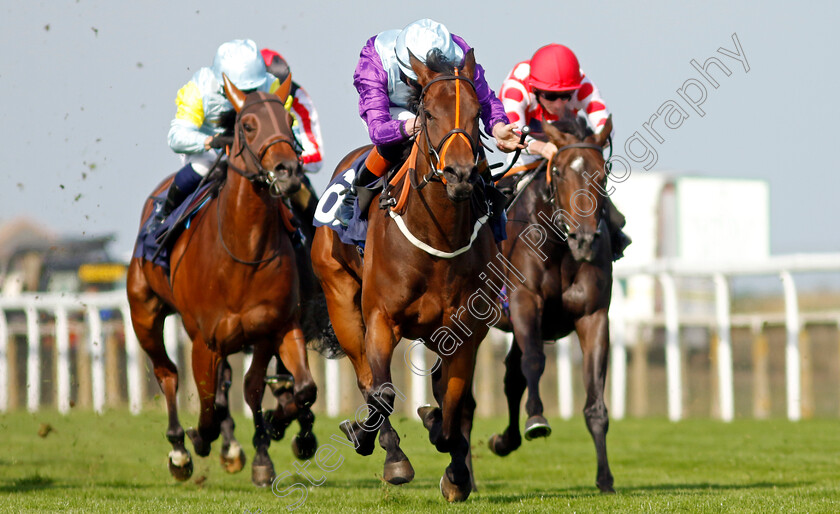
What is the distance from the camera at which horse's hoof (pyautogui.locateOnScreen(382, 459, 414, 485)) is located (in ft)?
16.4

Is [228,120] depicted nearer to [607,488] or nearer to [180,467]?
[180,467]

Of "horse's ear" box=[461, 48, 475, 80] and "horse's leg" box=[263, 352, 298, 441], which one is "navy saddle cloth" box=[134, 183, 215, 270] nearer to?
"horse's leg" box=[263, 352, 298, 441]

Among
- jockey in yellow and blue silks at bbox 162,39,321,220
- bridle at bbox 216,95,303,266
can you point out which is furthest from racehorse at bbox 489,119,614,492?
jockey in yellow and blue silks at bbox 162,39,321,220

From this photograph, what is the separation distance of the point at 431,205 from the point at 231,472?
3.45 metres

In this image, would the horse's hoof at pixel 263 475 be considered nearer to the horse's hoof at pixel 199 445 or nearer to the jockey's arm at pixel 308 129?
the horse's hoof at pixel 199 445

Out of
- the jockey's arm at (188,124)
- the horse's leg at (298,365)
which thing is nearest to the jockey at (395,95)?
the horse's leg at (298,365)

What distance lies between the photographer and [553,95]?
23.7 ft

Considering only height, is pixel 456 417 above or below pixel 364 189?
below

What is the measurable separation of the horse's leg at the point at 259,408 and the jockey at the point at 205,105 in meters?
1.25

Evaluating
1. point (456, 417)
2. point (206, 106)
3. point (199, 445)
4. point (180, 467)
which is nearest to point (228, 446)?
point (180, 467)

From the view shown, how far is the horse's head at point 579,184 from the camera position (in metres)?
6.18

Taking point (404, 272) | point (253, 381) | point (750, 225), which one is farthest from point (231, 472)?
point (750, 225)

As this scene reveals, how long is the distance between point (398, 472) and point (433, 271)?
35.1 inches

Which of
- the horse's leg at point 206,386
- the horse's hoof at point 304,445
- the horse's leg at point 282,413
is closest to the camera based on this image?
the horse's leg at point 206,386
